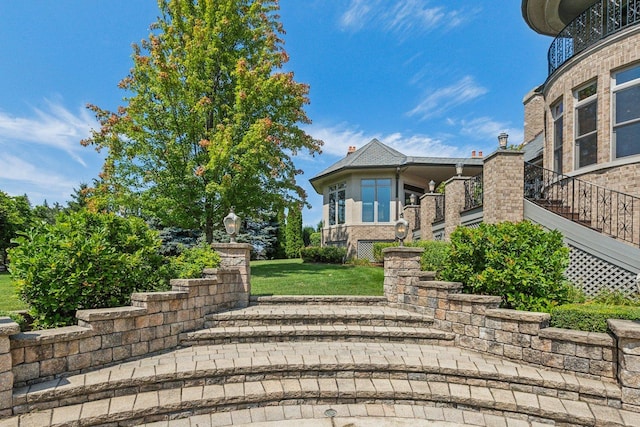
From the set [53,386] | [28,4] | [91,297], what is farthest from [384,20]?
[53,386]

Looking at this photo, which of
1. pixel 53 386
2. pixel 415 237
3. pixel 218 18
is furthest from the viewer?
pixel 415 237

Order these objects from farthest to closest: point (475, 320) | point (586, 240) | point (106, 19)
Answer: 1. point (106, 19)
2. point (586, 240)
3. point (475, 320)

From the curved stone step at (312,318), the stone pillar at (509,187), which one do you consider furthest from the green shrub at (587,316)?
the stone pillar at (509,187)

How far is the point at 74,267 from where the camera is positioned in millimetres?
4039

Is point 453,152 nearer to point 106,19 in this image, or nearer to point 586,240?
point 586,240

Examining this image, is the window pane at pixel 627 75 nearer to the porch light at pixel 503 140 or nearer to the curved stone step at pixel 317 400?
the porch light at pixel 503 140

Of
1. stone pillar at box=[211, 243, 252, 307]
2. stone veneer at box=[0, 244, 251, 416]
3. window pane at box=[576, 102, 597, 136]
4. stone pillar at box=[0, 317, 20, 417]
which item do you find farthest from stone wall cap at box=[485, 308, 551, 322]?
window pane at box=[576, 102, 597, 136]

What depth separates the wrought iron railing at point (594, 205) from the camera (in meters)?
6.99

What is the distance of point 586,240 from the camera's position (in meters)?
6.75

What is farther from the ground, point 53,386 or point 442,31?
point 442,31

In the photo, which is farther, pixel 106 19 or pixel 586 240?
pixel 106 19

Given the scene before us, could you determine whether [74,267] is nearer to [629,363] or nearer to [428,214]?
[629,363]

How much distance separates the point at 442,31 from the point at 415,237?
7886mm

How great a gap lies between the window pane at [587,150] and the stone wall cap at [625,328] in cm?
598
